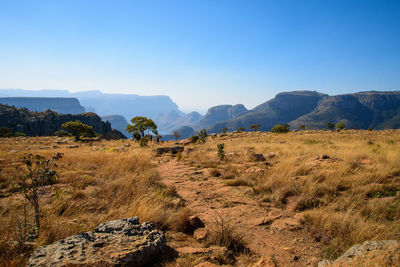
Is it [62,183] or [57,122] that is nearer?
[62,183]

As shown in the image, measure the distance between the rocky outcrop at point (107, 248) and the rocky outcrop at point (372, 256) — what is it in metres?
2.25

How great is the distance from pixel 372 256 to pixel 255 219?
1.90m

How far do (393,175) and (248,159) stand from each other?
16.3 ft

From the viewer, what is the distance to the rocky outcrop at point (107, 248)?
6.54ft

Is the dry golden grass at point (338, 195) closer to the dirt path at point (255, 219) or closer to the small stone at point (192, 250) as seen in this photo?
the dirt path at point (255, 219)

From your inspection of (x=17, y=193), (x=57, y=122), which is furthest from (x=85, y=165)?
(x=57, y=122)

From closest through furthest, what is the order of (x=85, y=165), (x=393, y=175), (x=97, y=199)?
(x=97, y=199) → (x=393, y=175) → (x=85, y=165)

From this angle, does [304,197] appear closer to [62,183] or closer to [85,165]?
[62,183]

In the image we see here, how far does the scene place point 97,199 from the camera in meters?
4.09

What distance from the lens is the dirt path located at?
2.73 metres

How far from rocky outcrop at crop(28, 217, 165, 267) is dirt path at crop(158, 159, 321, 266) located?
4.57 feet

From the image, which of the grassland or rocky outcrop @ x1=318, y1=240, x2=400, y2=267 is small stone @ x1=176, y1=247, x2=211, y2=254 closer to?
the grassland

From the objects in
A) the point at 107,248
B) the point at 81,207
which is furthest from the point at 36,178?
the point at 107,248

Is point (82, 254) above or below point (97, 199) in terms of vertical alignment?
above
